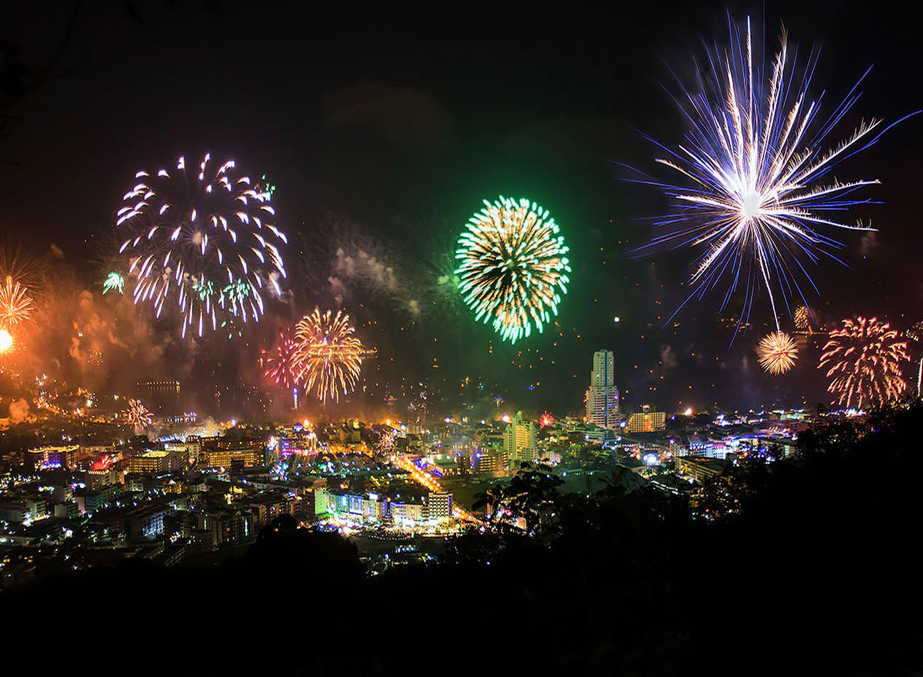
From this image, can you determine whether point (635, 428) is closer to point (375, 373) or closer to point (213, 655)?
point (375, 373)

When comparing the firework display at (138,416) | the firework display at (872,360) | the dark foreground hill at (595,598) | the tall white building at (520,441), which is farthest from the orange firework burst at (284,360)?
the firework display at (872,360)

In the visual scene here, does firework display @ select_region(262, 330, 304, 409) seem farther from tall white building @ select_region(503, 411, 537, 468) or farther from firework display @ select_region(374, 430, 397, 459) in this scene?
tall white building @ select_region(503, 411, 537, 468)

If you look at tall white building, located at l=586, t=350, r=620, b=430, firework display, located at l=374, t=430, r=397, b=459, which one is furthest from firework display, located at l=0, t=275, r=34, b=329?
tall white building, located at l=586, t=350, r=620, b=430

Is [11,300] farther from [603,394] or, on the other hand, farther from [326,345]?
[603,394]

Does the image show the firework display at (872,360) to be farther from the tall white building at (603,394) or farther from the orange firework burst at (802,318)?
the tall white building at (603,394)

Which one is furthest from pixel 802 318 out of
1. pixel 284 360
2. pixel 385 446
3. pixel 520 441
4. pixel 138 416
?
pixel 138 416

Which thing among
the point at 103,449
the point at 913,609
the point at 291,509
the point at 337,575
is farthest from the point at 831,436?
the point at 103,449
